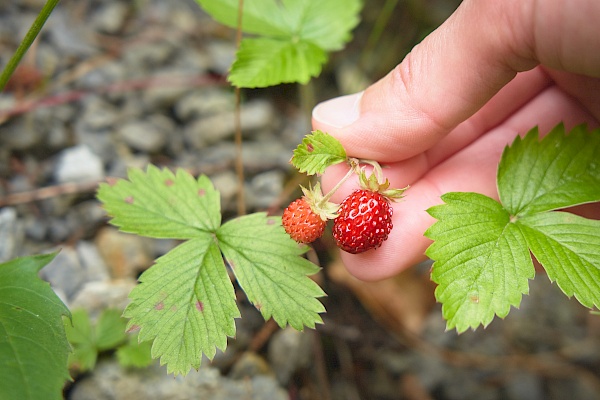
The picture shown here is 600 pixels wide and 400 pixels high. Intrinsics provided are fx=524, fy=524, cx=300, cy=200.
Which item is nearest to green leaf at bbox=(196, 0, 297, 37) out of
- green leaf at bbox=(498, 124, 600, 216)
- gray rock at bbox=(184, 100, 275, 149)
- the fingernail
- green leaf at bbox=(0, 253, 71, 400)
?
the fingernail

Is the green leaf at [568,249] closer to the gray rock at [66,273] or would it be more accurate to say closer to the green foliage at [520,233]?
A: the green foliage at [520,233]

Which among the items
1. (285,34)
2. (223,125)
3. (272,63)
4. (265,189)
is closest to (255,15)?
(285,34)

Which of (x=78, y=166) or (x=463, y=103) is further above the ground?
(x=463, y=103)

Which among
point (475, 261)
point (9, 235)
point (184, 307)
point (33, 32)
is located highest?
point (33, 32)

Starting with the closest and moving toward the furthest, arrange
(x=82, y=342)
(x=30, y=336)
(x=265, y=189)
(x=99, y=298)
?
(x=30, y=336) < (x=82, y=342) < (x=99, y=298) < (x=265, y=189)

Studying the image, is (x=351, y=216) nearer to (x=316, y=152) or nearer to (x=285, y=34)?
(x=316, y=152)

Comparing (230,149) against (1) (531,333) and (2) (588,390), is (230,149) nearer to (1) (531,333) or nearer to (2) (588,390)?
(1) (531,333)

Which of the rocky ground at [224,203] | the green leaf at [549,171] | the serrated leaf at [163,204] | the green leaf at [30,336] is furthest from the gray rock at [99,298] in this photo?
the green leaf at [549,171]

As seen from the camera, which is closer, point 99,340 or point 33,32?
point 33,32

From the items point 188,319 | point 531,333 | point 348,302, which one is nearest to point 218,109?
point 348,302
